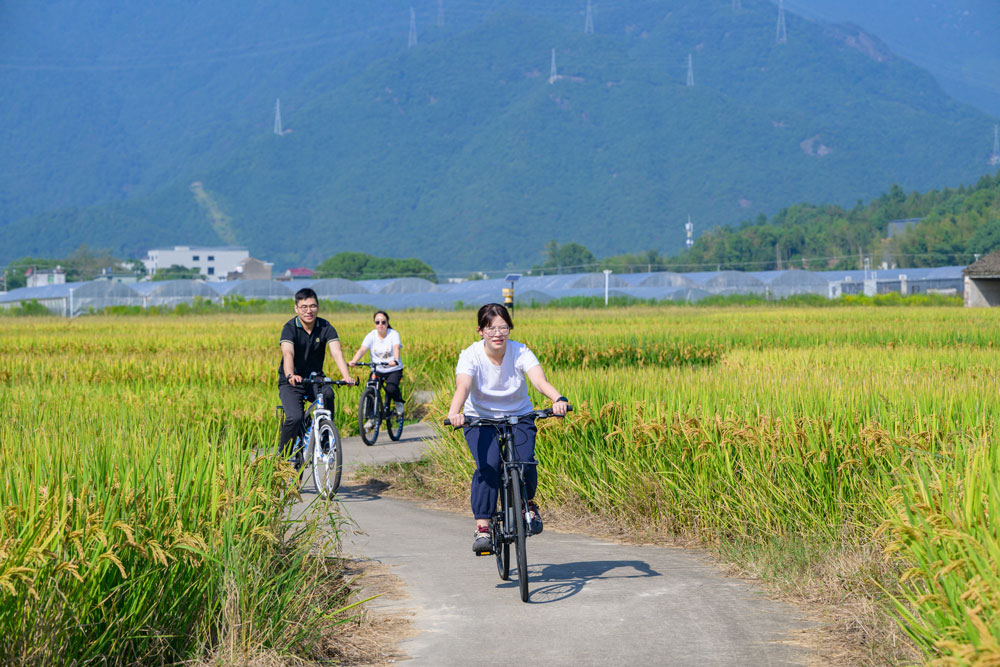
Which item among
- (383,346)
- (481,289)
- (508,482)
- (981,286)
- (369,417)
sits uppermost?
(481,289)

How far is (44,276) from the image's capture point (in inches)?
6624

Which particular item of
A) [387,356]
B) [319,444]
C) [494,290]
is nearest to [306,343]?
[319,444]

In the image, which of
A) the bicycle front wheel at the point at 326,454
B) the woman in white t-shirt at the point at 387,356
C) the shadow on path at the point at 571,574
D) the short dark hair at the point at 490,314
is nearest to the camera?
the shadow on path at the point at 571,574

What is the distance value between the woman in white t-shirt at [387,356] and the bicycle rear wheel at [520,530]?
8.73 m

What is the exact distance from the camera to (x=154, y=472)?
5516 millimetres

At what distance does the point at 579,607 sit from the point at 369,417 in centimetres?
897

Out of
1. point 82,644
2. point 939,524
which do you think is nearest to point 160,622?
point 82,644

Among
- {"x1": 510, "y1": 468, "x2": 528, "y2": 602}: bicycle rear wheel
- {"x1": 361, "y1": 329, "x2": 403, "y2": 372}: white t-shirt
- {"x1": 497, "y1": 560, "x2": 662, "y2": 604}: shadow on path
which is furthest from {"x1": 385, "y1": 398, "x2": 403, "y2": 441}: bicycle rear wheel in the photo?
{"x1": 510, "y1": 468, "x2": 528, "y2": 602}: bicycle rear wheel

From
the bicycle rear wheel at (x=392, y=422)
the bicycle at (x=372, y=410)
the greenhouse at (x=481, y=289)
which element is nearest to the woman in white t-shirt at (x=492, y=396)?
the bicycle at (x=372, y=410)

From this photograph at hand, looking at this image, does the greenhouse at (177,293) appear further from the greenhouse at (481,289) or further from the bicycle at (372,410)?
the bicycle at (372,410)

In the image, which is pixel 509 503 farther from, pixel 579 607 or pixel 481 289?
pixel 481 289

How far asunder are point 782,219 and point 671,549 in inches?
7501

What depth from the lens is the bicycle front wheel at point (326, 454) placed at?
1027 centimetres

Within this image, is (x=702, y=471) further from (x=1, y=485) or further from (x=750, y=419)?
(x=1, y=485)
